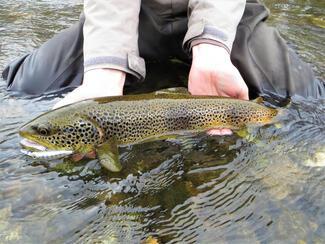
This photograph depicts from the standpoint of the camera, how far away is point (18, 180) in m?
2.32

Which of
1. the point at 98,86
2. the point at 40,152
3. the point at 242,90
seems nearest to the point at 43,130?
the point at 40,152

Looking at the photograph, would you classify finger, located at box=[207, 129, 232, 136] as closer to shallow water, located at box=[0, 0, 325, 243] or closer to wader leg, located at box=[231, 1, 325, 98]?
shallow water, located at box=[0, 0, 325, 243]

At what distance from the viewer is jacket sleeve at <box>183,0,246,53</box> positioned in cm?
290

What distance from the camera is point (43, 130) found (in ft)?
7.76

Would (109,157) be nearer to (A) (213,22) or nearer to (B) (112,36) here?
(B) (112,36)

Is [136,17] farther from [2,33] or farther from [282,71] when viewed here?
[2,33]

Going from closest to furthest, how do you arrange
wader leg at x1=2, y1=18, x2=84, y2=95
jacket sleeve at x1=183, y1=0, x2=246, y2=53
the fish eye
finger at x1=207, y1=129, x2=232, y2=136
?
the fish eye, finger at x1=207, y1=129, x2=232, y2=136, jacket sleeve at x1=183, y1=0, x2=246, y2=53, wader leg at x1=2, y1=18, x2=84, y2=95

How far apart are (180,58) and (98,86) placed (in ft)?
3.64

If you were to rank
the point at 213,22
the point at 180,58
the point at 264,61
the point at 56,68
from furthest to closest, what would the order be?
1. the point at 180,58
2. the point at 56,68
3. the point at 264,61
4. the point at 213,22

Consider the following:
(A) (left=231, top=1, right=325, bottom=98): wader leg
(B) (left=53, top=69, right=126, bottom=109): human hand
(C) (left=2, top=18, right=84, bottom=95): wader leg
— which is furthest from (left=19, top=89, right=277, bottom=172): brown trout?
(C) (left=2, top=18, right=84, bottom=95): wader leg

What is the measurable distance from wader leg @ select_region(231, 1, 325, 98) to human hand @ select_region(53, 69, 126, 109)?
0.92 metres

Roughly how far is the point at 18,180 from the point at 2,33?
321 cm

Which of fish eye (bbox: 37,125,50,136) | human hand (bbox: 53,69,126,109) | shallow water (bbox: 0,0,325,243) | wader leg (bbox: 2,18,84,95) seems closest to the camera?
shallow water (bbox: 0,0,325,243)

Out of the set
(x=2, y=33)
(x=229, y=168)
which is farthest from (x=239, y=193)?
(x=2, y=33)
